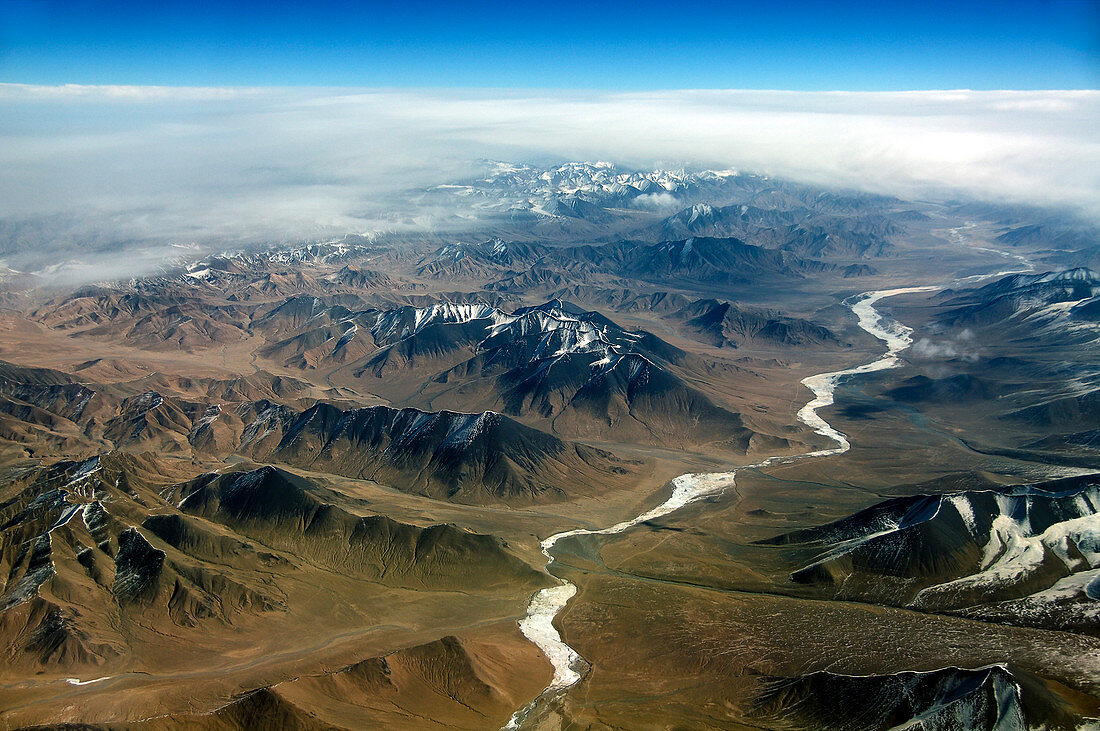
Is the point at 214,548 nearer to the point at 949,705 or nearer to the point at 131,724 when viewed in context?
the point at 131,724

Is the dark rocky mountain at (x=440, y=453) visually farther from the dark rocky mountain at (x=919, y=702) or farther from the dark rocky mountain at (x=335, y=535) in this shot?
the dark rocky mountain at (x=919, y=702)

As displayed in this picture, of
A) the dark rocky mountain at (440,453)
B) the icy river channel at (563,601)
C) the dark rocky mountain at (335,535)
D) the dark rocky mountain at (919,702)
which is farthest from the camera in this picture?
the dark rocky mountain at (440,453)

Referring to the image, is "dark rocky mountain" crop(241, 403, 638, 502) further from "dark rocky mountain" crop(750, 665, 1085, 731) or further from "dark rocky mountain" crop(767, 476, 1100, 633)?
"dark rocky mountain" crop(750, 665, 1085, 731)

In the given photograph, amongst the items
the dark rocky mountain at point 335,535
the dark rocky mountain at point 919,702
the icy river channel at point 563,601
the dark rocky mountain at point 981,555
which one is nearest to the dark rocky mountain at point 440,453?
the icy river channel at point 563,601

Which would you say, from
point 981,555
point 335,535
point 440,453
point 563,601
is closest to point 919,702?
point 981,555

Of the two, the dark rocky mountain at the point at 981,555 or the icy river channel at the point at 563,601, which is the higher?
the dark rocky mountain at the point at 981,555

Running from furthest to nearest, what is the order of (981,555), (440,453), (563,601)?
(440,453) → (563,601) → (981,555)

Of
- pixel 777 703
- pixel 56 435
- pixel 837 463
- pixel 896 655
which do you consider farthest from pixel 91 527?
pixel 837 463

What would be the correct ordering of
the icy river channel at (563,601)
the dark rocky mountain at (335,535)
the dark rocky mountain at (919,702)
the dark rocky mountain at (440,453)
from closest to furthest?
the dark rocky mountain at (919,702)
the icy river channel at (563,601)
the dark rocky mountain at (335,535)
the dark rocky mountain at (440,453)

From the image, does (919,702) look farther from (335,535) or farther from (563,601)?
(335,535)

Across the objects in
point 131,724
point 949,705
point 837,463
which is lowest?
point 837,463

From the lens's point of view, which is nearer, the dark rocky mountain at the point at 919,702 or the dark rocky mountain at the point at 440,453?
the dark rocky mountain at the point at 919,702
